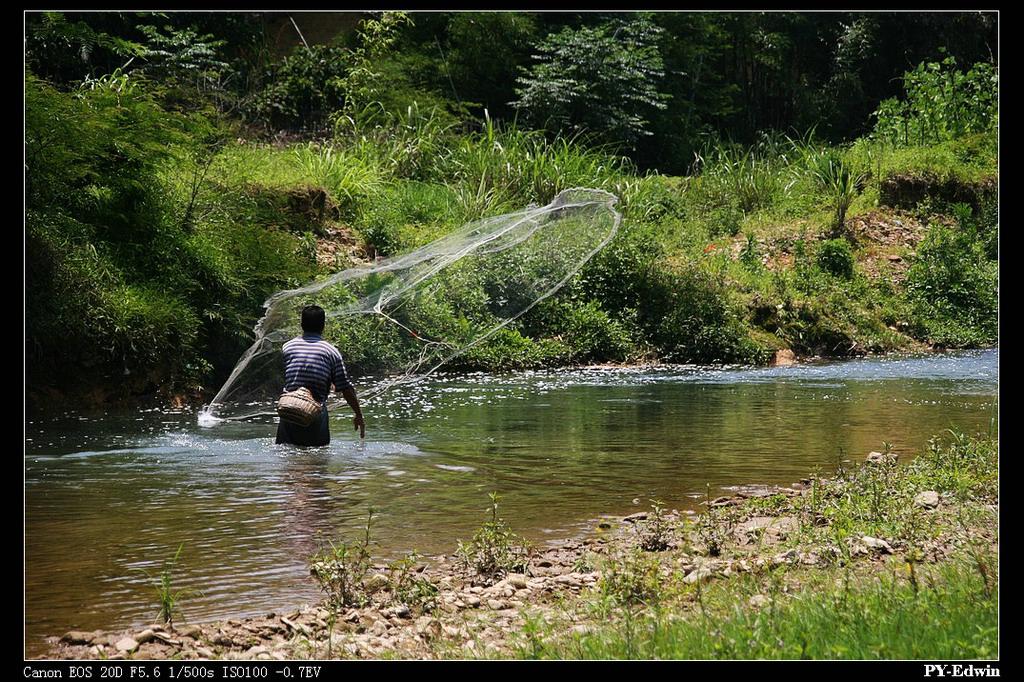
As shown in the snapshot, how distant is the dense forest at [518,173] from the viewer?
14.1m

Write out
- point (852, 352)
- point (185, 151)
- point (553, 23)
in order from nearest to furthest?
point (185, 151) → point (852, 352) → point (553, 23)

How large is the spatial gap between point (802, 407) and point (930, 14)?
73.0 ft

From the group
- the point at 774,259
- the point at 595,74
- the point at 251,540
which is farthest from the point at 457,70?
the point at 251,540

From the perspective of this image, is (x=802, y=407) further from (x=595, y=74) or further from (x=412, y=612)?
(x=595, y=74)

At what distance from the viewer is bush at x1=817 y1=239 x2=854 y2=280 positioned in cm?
2159

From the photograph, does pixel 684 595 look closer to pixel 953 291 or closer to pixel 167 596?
pixel 167 596

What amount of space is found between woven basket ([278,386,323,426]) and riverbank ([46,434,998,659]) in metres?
3.07

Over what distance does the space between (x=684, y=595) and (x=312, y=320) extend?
5.01 m

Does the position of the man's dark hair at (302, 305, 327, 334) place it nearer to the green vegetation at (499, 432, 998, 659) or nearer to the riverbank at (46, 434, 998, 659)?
the riverbank at (46, 434, 998, 659)

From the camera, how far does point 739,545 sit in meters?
6.79

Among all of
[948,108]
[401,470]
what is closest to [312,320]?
[401,470]

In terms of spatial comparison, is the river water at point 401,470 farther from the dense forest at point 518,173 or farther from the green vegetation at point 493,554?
the dense forest at point 518,173

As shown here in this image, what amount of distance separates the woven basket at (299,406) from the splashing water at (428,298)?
1198mm

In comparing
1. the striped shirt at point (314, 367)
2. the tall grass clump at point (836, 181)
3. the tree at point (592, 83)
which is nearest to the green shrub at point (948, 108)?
the tall grass clump at point (836, 181)
